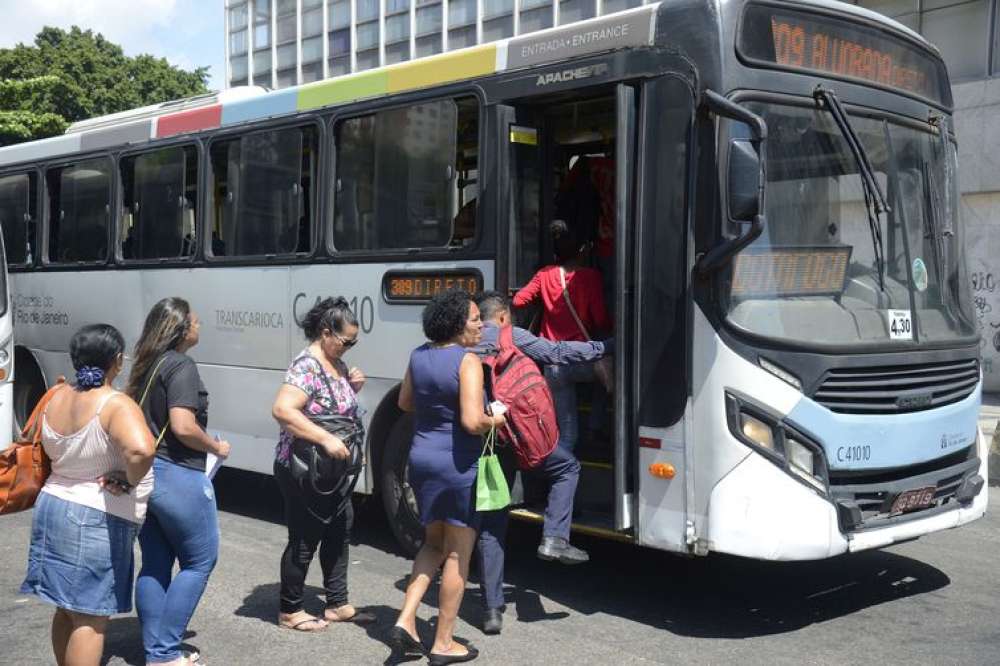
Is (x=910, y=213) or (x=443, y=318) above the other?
(x=910, y=213)

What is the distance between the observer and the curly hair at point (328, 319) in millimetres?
5660

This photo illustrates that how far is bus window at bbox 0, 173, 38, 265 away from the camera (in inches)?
421

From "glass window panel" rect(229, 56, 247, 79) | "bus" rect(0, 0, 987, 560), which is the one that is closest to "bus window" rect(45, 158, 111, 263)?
"bus" rect(0, 0, 987, 560)

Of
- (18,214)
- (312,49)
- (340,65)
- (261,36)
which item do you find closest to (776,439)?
(18,214)

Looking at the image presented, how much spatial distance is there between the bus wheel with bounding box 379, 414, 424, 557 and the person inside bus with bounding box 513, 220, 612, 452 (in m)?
1.21

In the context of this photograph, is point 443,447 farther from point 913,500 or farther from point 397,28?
point 397,28

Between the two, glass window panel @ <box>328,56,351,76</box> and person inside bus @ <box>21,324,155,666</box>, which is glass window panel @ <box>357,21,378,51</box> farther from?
person inside bus @ <box>21,324,155,666</box>

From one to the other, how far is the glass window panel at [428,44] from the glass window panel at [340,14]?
12.1 ft

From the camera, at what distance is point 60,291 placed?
1023 cm

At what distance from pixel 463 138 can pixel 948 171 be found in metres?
2.83

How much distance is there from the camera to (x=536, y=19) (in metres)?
30.0

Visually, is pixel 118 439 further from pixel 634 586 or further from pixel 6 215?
pixel 6 215

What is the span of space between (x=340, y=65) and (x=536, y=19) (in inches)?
365

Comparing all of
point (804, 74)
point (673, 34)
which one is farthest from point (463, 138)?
point (804, 74)
